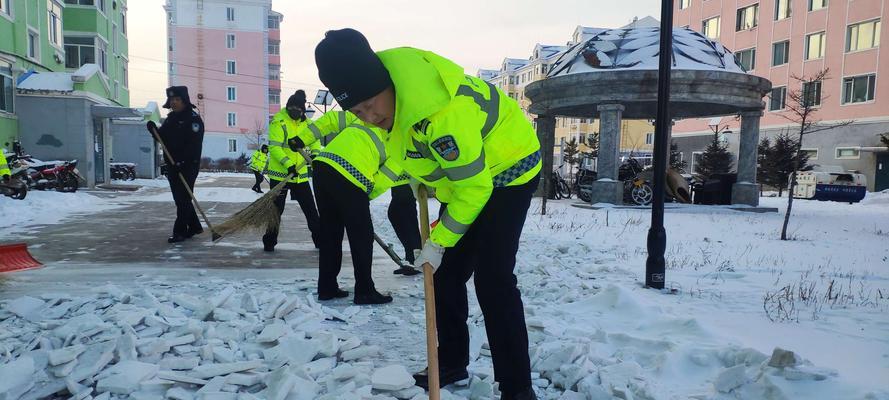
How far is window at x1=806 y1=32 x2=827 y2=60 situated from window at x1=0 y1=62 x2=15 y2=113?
36.3 metres

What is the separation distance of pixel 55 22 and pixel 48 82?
4426 mm

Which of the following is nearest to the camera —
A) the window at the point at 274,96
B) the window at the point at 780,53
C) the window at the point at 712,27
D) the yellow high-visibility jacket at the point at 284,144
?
the yellow high-visibility jacket at the point at 284,144

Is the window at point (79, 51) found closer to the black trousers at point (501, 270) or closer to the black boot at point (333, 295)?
the black boot at point (333, 295)

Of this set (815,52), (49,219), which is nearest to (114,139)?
(49,219)

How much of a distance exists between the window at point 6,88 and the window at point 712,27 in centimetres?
3808

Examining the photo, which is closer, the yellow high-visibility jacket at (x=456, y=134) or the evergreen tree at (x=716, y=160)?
the yellow high-visibility jacket at (x=456, y=134)

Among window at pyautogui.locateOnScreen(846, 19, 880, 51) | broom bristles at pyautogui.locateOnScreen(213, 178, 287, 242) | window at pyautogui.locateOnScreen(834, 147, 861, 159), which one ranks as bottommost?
broom bristles at pyautogui.locateOnScreen(213, 178, 287, 242)

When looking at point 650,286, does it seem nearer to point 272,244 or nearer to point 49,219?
point 272,244

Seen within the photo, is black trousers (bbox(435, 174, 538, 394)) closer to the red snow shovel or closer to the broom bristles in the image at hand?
the broom bristles

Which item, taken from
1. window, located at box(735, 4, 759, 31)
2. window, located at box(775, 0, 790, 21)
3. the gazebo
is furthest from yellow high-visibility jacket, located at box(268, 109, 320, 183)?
window, located at box(735, 4, 759, 31)

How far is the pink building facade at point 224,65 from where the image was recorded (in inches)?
2084

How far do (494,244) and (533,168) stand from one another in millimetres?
393

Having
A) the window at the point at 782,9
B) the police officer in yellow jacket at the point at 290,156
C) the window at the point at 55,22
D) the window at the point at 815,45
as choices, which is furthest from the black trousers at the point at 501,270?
the window at the point at 782,9

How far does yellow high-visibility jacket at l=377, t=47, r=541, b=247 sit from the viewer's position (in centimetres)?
218
